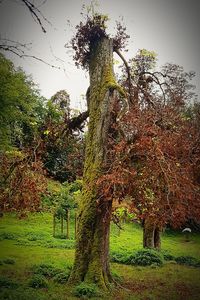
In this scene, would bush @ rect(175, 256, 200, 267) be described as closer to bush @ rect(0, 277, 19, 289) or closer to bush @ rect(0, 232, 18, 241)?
bush @ rect(0, 232, 18, 241)

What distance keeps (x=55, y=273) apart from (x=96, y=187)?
3.87 m

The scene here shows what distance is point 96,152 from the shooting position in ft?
35.1

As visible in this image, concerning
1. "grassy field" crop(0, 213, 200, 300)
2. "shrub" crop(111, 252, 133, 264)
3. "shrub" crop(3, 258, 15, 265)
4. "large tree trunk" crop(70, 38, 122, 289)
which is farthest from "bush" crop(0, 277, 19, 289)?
"shrub" crop(111, 252, 133, 264)

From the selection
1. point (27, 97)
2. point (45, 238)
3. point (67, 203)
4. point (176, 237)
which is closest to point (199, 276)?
point (45, 238)

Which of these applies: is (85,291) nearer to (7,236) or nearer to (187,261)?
(187,261)

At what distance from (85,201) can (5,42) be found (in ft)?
24.4

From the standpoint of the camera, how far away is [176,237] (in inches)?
1302

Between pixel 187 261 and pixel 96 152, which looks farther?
pixel 187 261

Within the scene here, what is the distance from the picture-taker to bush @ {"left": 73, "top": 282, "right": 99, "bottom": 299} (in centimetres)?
920

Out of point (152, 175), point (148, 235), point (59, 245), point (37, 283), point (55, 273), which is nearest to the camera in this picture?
point (152, 175)

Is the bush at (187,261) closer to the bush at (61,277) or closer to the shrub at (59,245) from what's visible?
the shrub at (59,245)

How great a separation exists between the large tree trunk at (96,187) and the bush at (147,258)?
5451mm

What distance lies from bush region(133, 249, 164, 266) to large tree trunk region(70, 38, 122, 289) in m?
5.45

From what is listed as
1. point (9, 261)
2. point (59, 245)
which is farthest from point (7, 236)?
point (9, 261)
